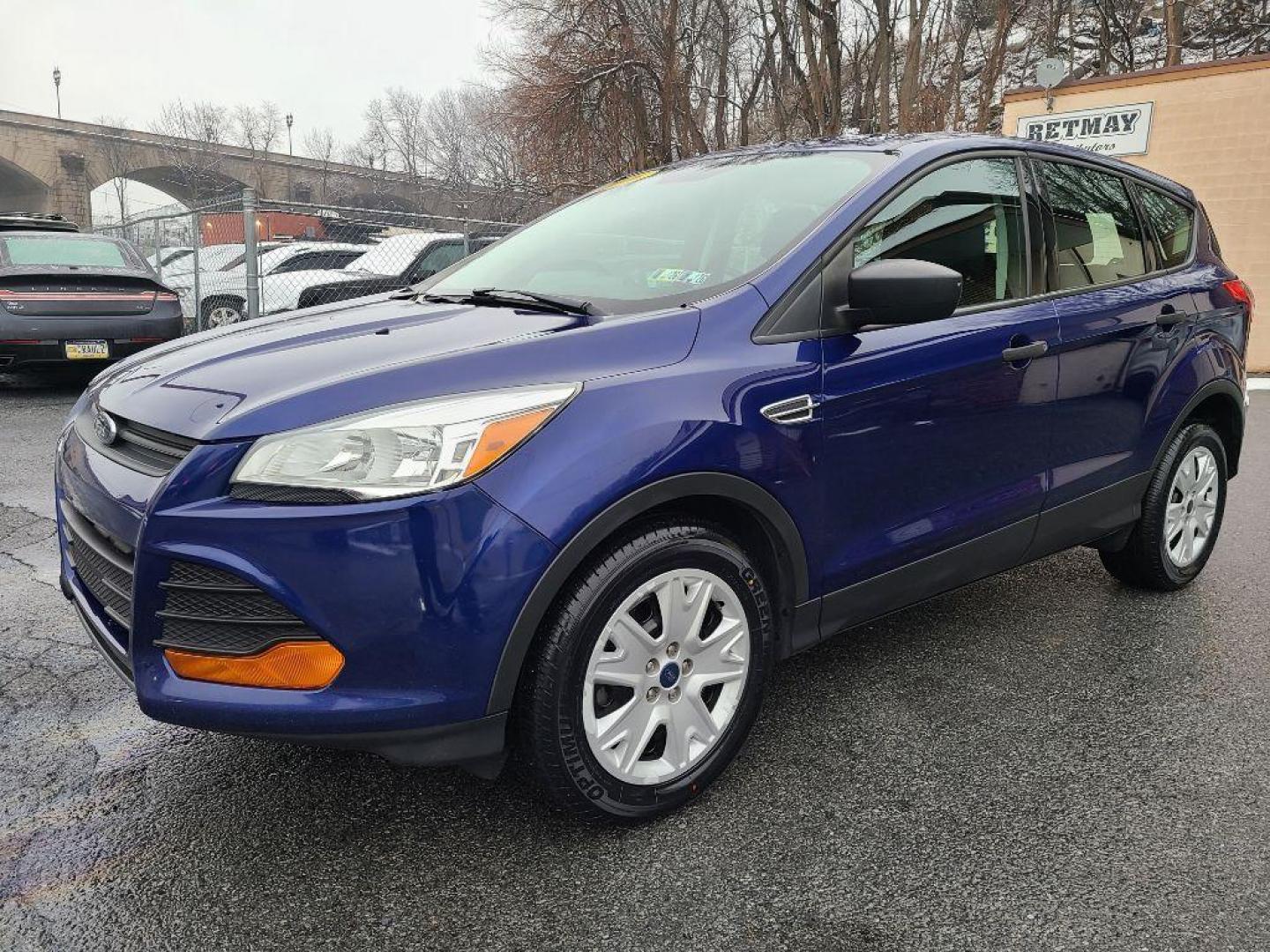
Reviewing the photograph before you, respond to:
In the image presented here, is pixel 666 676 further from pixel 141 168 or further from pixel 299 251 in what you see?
pixel 141 168

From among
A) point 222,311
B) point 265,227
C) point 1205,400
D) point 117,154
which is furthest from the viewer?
point 117,154

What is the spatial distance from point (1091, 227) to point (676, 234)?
161cm

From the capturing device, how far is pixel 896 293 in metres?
2.40

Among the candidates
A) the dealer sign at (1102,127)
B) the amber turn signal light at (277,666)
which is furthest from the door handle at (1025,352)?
the dealer sign at (1102,127)

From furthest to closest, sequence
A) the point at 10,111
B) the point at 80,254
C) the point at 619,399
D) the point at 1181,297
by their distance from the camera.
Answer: the point at 10,111 < the point at 80,254 < the point at 1181,297 < the point at 619,399

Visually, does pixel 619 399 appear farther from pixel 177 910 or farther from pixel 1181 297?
pixel 1181 297

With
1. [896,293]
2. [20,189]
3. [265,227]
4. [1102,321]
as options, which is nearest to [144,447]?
[896,293]

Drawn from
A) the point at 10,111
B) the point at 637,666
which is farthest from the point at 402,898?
the point at 10,111

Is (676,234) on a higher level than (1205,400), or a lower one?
higher

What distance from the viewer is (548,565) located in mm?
1979

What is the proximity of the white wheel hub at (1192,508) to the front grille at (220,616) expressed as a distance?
334 centimetres

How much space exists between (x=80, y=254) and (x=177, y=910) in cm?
875

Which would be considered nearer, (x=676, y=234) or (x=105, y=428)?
(x=105, y=428)

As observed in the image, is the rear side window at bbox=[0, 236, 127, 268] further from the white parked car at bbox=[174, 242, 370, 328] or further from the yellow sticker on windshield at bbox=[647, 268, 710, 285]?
the yellow sticker on windshield at bbox=[647, 268, 710, 285]
